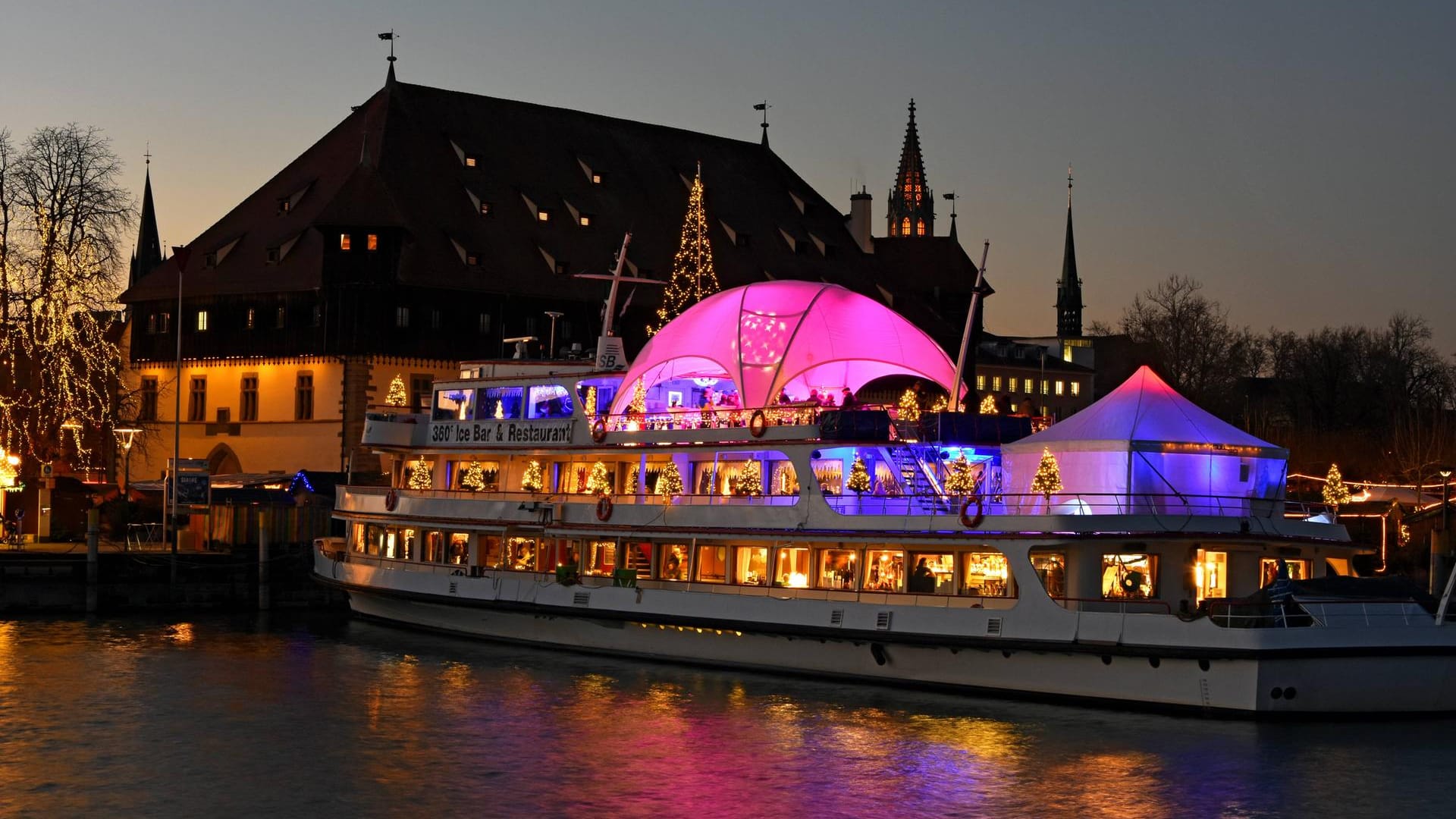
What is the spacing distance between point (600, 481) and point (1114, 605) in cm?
1267

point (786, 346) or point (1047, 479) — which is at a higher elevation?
point (786, 346)

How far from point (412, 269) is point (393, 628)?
26.1m

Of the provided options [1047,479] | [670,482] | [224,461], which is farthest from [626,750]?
[224,461]

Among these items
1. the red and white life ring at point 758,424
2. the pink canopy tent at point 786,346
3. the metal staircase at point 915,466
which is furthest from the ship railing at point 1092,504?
the pink canopy tent at point 786,346

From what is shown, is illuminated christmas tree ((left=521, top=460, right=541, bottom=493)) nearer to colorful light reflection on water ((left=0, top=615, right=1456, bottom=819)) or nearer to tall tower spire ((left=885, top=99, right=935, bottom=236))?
colorful light reflection on water ((left=0, top=615, right=1456, bottom=819))

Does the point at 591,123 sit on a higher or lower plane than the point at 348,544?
higher

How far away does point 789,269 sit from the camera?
81250 millimetres

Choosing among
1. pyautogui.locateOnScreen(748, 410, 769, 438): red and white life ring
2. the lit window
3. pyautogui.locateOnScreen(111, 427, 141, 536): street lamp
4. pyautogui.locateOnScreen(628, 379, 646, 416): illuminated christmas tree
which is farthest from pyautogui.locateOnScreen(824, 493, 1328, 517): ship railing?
pyautogui.locateOnScreen(111, 427, 141, 536): street lamp

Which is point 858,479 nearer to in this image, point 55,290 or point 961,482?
point 961,482

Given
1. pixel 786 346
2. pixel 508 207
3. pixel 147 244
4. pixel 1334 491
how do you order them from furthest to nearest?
1. pixel 147 244
2. pixel 508 207
3. pixel 786 346
4. pixel 1334 491

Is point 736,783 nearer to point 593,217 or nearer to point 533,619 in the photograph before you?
point 533,619

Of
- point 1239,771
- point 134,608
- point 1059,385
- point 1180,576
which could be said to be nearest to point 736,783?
point 1239,771

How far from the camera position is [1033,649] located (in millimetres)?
31219

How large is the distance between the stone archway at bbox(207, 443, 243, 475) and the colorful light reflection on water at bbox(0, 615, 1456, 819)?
1355 inches
